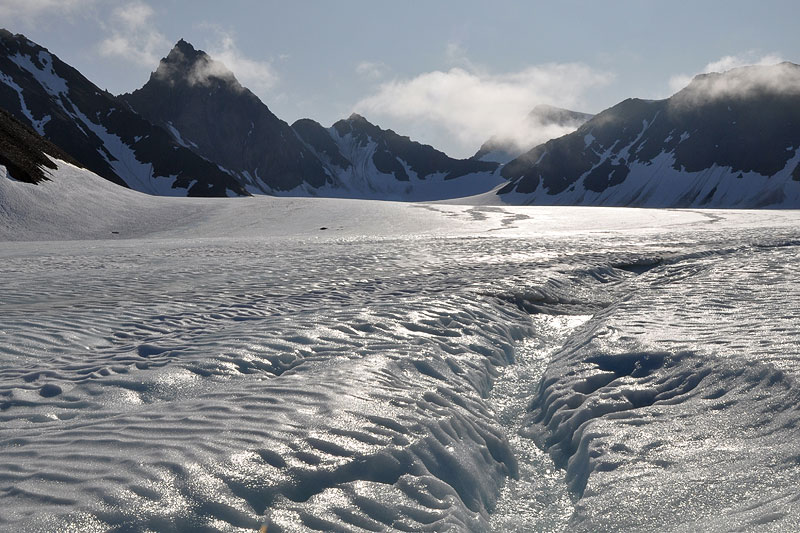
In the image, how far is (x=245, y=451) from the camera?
5059 mm

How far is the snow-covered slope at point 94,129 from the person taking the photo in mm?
140500

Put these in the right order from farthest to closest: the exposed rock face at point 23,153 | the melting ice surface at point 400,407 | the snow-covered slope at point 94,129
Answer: the snow-covered slope at point 94,129 → the exposed rock face at point 23,153 → the melting ice surface at point 400,407

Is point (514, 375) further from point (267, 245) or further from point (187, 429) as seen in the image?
point (267, 245)

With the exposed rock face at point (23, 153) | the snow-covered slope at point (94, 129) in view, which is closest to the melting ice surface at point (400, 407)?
the exposed rock face at point (23, 153)

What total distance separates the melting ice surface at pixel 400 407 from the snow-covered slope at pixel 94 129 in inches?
5219

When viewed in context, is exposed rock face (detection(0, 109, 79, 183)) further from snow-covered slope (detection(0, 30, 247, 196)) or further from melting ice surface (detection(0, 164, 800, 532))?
snow-covered slope (detection(0, 30, 247, 196))

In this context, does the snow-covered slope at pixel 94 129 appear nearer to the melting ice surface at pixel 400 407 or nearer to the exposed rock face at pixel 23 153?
the exposed rock face at pixel 23 153

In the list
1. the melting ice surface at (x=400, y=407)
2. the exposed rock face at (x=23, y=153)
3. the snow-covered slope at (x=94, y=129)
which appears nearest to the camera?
the melting ice surface at (x=400, y=407)

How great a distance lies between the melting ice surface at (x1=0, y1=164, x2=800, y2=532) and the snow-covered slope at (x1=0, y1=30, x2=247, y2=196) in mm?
Result: 132561

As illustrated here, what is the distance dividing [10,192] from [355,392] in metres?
45.9

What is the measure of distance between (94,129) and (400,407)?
18661 cm

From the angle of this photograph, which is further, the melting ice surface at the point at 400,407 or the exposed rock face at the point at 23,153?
the exposed rock face at the point at 23,153

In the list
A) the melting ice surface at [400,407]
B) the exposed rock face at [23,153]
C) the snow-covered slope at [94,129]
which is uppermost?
the snow-covered slope at [94,129]


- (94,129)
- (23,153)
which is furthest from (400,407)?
(94,129)
